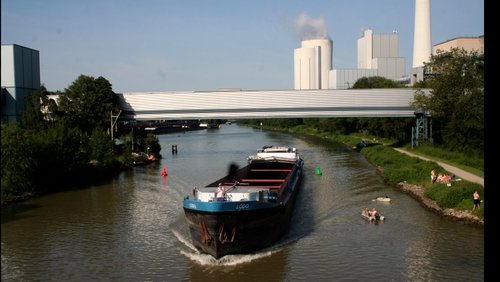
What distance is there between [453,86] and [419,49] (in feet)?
194

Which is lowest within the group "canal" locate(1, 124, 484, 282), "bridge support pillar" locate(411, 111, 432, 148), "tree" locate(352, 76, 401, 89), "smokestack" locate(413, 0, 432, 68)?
"canal" locate(1, 124, 484, 282)

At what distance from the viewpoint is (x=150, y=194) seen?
31203mm

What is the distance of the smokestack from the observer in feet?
321

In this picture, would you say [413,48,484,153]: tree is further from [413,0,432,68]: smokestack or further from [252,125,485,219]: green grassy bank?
[413,0,432,68]: smokestack

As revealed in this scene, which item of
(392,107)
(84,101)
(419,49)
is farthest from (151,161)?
(419,49)

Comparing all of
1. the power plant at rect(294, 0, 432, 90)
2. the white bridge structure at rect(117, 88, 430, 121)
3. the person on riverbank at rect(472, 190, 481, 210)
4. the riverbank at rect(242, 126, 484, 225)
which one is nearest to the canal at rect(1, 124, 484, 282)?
the riverbank at rect(242, 126, 484, 225)

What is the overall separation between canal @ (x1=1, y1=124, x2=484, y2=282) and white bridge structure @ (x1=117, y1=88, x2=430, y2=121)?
20.2m

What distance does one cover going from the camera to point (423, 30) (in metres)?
98.4

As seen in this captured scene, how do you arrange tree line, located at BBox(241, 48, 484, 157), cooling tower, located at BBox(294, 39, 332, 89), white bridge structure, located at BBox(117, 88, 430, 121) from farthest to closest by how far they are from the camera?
cooling tower, located at BBox(294, 39, 332, 89), white bridge structure, located at BBox(117, 88, 430, 121), tree line, located at BBox(241, 48, 484, 157)

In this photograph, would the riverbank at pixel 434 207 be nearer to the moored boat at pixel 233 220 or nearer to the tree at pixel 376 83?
the moored boat at pixel 233 220

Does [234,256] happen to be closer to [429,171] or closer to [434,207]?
[434,207]

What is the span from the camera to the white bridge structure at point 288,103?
166ft

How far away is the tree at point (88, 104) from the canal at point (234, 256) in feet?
68.2

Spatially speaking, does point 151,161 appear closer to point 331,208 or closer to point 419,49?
point 331,208
